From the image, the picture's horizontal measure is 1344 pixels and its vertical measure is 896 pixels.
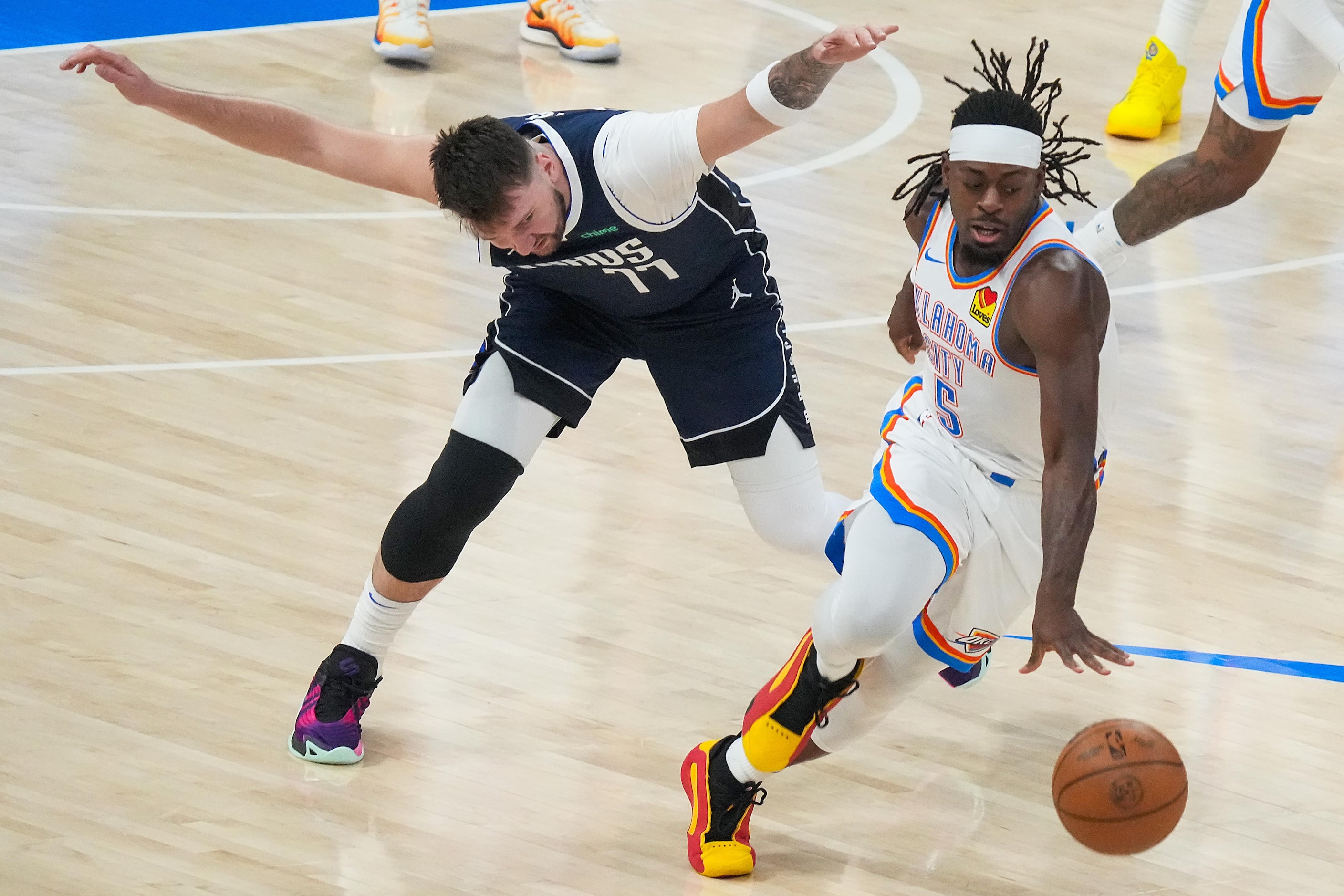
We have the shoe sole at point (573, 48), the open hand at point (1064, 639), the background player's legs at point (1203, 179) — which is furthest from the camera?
the shoe sole at point (573, 48)

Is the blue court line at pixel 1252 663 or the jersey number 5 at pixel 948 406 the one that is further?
the blue court line at pixel 1252 663

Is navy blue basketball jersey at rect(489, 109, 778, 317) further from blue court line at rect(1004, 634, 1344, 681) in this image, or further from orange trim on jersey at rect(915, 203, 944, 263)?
blue court line at rect(1004, 634, 1344, 681)

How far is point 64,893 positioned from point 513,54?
258 inches

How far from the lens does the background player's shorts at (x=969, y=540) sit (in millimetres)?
3725

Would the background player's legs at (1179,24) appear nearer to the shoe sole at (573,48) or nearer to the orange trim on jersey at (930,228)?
the shoe sole at (573,48)

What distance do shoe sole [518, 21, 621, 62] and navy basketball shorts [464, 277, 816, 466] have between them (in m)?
5.27

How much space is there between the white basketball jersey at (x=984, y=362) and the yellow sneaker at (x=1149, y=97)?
5.01 m

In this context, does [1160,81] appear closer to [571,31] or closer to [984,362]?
[571,31]

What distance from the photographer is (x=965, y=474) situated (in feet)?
12.5

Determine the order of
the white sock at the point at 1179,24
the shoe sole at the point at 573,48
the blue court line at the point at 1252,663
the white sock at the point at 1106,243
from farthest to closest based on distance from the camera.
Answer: the shoe sole at the point at 573,48
the white sock at the point at 1179,24
the white sock at the point at 1106,243
the blue court line at the point at 1252,663

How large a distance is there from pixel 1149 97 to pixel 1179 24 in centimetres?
44

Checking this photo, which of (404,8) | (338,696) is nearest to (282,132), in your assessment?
(338,696)

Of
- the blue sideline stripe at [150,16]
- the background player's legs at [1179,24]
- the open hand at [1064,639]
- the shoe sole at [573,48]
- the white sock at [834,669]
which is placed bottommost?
the blue sideline stripe at [150,16]

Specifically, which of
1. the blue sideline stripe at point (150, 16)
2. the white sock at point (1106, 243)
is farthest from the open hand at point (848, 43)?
the blue sideline stripe at point (150, 16)
